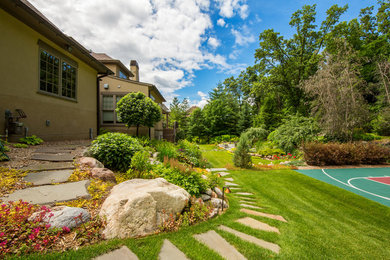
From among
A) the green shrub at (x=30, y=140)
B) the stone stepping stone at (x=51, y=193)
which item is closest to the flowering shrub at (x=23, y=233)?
the stone stepping stone at (x=51, y=193)

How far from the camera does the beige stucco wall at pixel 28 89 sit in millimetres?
4633

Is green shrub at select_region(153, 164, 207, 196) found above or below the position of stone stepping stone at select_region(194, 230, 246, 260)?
above

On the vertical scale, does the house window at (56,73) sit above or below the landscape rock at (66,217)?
above

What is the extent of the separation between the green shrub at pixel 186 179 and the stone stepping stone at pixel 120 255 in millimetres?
1683

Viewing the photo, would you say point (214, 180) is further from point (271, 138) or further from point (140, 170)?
point (271, 138)

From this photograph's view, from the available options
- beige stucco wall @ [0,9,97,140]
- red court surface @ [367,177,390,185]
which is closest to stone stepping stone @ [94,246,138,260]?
beige stucco wall @ [0,9,97,140]

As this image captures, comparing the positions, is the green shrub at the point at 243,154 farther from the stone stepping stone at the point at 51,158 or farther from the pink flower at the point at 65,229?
the pink flower at the point at 65,229

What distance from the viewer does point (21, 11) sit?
4605mm

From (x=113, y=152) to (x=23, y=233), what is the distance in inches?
101

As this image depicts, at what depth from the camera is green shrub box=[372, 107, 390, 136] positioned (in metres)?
11.6

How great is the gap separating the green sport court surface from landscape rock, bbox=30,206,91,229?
6821mm

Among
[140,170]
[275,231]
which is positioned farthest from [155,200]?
[275,231]

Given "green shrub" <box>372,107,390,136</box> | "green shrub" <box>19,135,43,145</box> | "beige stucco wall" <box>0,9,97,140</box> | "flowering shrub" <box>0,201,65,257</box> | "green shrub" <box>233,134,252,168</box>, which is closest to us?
"flowering shrub" <box>0,201,65,257</box>

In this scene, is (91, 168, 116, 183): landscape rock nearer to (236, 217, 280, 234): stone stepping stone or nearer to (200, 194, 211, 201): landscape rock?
(200, 194, 211, 201): landscape rock
